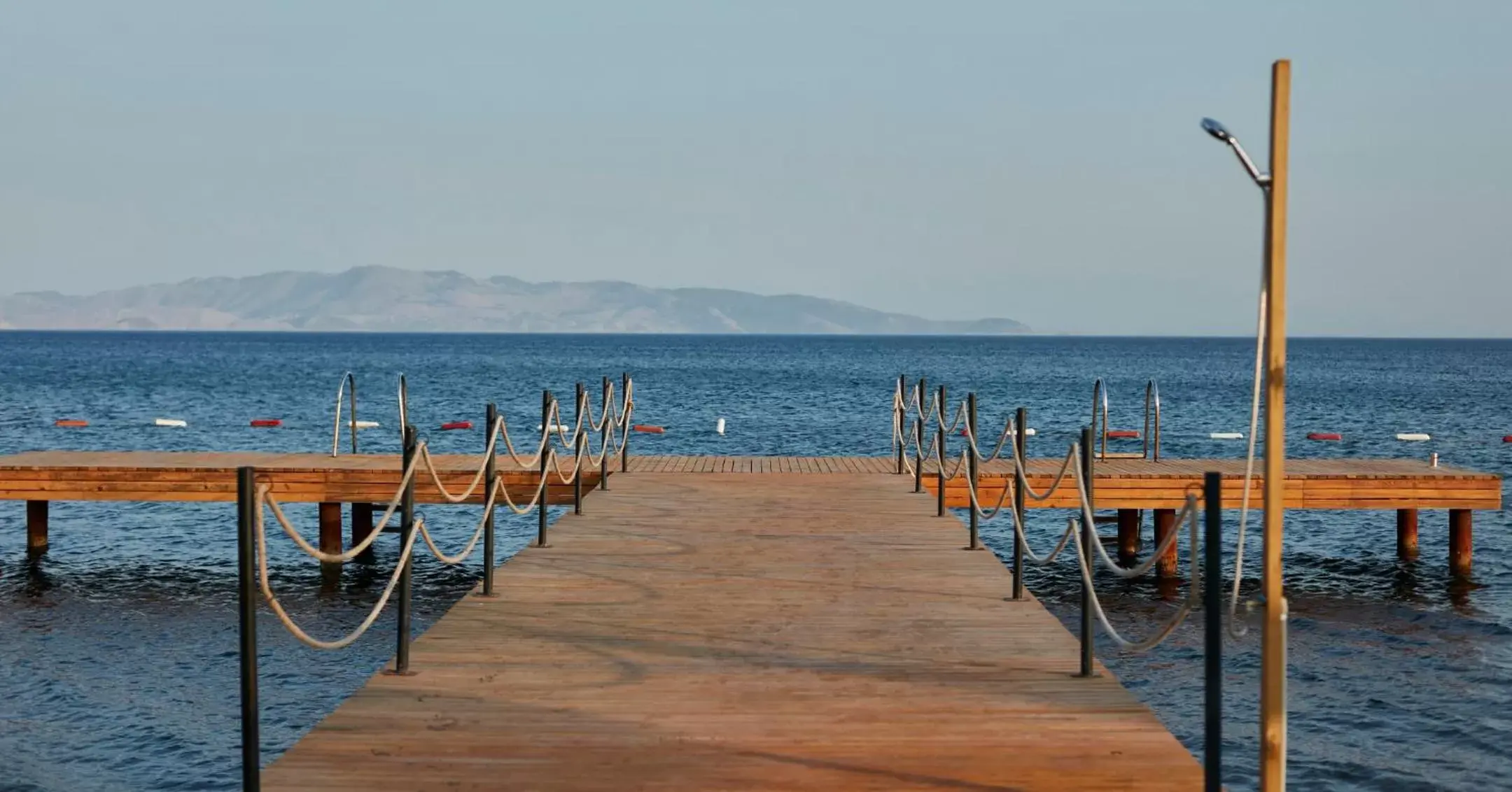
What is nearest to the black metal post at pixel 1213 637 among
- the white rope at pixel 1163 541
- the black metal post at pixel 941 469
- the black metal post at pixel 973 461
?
the white rope at pixel 1163 541

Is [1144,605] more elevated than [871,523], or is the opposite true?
[871,523]

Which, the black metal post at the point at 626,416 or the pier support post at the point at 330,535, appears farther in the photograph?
the pier support post at the point at 330,535

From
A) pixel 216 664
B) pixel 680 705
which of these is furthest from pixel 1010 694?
pixel 216 664

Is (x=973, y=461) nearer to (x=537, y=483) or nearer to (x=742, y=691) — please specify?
(x=742, y=691)

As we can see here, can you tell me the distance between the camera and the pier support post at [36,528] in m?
21.5

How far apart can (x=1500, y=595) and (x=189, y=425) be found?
45975mm

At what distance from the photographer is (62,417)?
56.8 metres

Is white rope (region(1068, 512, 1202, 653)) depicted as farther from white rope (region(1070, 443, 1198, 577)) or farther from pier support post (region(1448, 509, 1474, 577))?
pier support post (region(1448, 509, 1474, 577))

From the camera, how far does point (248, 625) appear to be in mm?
6203

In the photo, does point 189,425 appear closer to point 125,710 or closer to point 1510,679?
point 125,710

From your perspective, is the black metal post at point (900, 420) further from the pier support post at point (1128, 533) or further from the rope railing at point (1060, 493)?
the pier support post at point (1128, 533)

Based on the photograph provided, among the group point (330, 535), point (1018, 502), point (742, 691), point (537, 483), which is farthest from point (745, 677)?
point (330, 535)

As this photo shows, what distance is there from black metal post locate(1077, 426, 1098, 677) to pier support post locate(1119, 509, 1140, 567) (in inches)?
508

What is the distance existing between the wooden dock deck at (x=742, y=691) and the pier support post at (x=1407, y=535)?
11.3 meters
